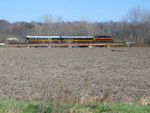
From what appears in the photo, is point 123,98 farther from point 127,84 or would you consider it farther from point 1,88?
point 1,88

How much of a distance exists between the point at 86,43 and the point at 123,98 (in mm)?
59604

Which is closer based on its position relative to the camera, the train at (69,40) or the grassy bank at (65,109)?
the grassy bank at (65,109)

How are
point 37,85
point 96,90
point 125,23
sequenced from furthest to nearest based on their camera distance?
1. point 125,23
2. point 37,85
3. point 96,90

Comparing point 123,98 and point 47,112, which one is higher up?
point 47,112

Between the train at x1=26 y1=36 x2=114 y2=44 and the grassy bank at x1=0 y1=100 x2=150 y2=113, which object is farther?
the train at x1=26 y1=36 x2=114 y2=44

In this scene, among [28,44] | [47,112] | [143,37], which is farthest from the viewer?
[143,37]

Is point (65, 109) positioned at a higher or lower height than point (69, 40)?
higher

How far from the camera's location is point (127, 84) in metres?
14.7

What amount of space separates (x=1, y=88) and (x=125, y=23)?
89378mm

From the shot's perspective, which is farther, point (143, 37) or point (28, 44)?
point (143, 37)

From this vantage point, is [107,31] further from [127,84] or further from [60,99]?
[60,99]

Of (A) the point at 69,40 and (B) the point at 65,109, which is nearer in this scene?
(B) the point at 65,109

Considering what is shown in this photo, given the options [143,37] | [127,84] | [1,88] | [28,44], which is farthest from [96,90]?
[143,37]

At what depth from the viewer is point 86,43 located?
70562mm
